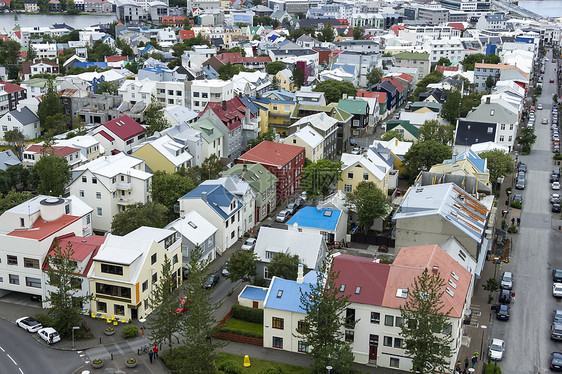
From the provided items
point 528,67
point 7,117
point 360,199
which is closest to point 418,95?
point 528,67

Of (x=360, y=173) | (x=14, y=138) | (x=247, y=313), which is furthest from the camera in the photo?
(x=14, y=138)

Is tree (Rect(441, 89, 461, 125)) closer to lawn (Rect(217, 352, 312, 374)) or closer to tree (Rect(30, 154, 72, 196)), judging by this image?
tree (Rect(30, 154, 72, 196))

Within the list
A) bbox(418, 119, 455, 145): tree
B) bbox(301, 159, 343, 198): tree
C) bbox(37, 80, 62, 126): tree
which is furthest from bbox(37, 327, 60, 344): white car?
bbox(37, 80, 62, 126): tree

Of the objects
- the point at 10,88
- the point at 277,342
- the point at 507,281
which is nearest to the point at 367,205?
the point at 507,281

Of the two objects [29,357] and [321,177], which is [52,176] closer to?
[29,357]

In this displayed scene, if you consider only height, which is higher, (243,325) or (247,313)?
(247,313)

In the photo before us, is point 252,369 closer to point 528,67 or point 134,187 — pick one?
point 134,187

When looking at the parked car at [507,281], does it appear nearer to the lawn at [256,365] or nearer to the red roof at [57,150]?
the lawn at [256,365]
